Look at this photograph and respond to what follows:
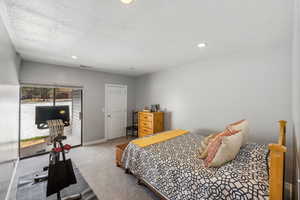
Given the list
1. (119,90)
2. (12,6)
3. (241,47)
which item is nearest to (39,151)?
(119,90)

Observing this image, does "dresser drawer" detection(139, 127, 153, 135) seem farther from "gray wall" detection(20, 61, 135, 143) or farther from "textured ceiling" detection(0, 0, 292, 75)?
"textured ceiling" detection(0, 0, 292, 75)

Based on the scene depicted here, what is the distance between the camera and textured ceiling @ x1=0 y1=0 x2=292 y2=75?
125 cm

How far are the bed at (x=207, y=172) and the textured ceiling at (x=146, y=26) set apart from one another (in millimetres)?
1353

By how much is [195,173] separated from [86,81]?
153 inches

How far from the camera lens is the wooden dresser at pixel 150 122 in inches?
149

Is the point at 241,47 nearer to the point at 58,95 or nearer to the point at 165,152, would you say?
the point at 165,152

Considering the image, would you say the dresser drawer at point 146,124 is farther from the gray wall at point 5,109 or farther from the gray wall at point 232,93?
the gray wall at point 5,109

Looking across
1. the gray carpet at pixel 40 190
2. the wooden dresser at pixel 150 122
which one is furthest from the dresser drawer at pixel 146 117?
the gray carpet at pixel 40 190

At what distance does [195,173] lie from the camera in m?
1.44

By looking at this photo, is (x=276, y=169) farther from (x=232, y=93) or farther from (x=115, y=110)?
(x=115, y=110)

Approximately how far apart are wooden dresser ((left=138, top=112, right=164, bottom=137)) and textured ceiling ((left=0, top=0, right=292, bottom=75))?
1990mm

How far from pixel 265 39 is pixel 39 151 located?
5.63 meters

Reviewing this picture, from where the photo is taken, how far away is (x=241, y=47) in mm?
2268

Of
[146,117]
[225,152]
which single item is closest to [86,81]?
[146,117]
